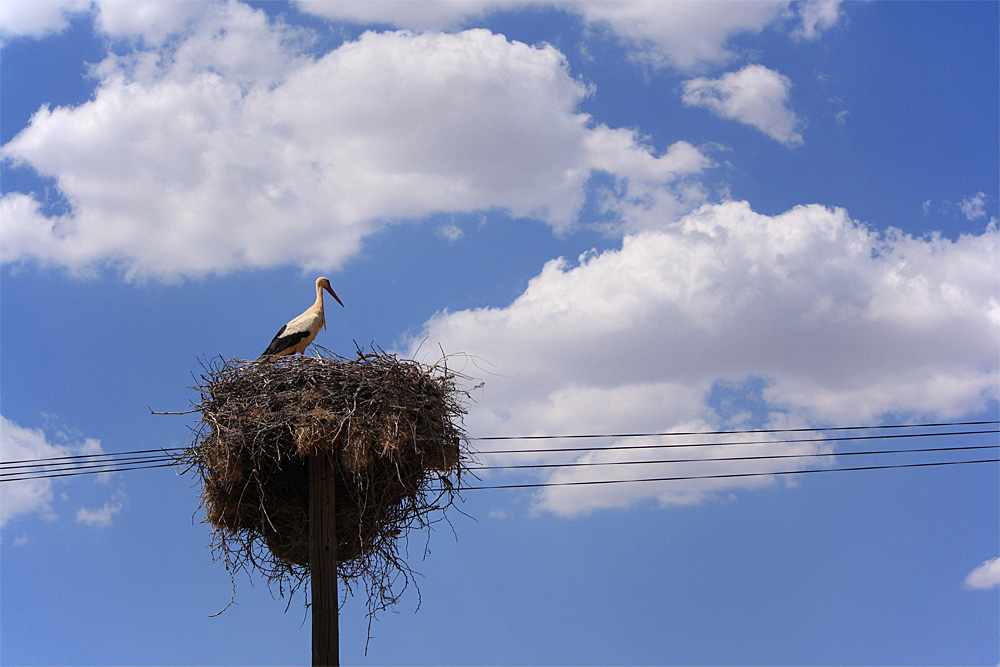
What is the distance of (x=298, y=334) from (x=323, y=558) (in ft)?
11.9

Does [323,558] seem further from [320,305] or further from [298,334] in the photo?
[320,305]

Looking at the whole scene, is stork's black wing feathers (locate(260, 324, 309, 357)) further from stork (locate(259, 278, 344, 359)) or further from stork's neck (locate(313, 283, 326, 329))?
stork's neck (locate(313, 283, 326, 329))

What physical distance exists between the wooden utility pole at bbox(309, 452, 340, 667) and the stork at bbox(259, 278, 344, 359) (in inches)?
102

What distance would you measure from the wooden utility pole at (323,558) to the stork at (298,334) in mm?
2603

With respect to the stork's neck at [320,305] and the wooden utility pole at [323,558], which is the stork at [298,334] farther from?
the wooden utility pole at [323,558]

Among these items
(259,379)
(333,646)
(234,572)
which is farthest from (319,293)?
(333,646)

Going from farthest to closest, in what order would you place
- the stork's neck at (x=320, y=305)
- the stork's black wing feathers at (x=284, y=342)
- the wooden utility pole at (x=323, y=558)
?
the stork's neck at (x=320, y=305) → the stork's black wing feathers at (x=284, y=342) → the wooden utility pole at (x=323, y=558)

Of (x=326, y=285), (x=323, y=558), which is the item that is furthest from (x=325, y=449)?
(x=326, y=285)

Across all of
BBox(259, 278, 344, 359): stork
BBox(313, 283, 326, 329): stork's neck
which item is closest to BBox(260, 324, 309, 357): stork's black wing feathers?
BBox(259, 278, 344, 359): stork

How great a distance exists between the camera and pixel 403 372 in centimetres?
911

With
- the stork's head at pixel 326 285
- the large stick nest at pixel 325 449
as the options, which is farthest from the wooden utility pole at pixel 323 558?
the stork's head at pixel 326 285

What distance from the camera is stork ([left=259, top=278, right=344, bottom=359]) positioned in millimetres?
11383

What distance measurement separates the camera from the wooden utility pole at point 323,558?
330 inches

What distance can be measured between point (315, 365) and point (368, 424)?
3.20 feet
